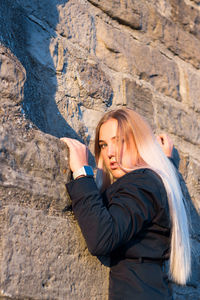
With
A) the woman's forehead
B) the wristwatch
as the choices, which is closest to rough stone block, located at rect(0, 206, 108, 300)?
the wristwatch

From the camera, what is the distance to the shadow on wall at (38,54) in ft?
6.07

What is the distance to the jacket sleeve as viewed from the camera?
4.93ft

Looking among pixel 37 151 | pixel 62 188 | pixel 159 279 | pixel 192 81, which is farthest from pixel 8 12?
pixel 192 81

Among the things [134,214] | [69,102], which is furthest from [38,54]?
[134,214]

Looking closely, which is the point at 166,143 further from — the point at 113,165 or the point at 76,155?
the point at 76,155

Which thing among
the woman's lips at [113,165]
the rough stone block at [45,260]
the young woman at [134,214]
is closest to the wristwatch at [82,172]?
the young woman at [134,214]

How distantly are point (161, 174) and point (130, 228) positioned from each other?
345mm

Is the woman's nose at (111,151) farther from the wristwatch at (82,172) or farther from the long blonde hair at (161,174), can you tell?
the wristwatch at (82,172)

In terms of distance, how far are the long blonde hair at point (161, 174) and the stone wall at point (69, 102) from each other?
0.75ft

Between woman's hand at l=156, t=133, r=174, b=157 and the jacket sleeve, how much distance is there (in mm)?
828

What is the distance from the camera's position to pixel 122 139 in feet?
6.23

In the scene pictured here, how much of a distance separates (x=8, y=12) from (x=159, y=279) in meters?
1.35

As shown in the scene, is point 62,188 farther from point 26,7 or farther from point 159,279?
point 26,7

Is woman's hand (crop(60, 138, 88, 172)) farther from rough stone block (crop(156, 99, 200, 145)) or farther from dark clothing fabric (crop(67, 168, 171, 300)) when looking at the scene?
rough stone block (crop(156, 99, 200, 145))
